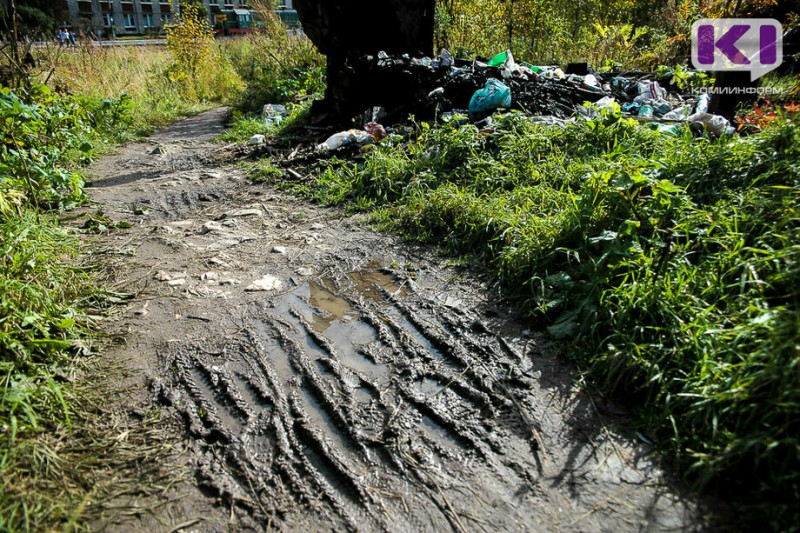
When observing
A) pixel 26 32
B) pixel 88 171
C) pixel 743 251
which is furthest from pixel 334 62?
pixel 743 251

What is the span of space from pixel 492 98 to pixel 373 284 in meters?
3.20

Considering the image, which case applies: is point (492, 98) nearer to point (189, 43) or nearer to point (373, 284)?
point (373, 284)

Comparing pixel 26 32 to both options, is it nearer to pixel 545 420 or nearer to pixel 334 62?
pixel 334 62

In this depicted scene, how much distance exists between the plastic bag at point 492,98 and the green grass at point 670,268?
4.12 ft

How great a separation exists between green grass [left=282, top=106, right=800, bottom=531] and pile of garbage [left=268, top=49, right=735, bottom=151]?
1.35 metres

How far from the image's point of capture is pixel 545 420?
201 cm

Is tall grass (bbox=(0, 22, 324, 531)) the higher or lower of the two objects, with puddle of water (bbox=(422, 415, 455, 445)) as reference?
higher

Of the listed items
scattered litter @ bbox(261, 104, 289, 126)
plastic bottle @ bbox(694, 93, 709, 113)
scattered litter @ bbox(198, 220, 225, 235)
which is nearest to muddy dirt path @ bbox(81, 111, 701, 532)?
scattered litter @ bbox(198, 220, 225, 235)

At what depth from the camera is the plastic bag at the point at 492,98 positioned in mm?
5254

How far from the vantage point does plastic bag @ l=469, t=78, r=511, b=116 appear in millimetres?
5254

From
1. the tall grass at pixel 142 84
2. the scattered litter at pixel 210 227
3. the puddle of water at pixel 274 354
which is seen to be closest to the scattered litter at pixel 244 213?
the scattered litter at pixel 210 227

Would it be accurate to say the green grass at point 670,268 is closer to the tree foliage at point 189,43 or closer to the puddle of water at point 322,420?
the puddle of water at point 322,420

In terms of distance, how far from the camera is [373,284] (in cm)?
313
